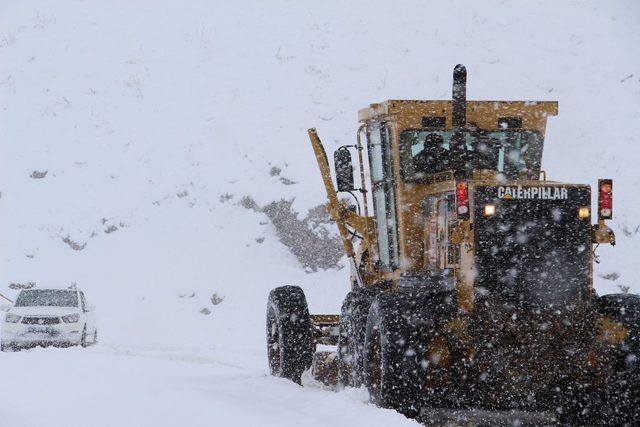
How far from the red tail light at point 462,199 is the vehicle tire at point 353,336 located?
168 centimetres

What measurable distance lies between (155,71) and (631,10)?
53.9ft

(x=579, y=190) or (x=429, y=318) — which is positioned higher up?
(x=579, y=190)

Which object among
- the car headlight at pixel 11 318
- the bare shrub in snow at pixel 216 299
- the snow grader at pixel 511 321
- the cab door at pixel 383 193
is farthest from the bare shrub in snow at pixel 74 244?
the snow grader at pixel 511 321

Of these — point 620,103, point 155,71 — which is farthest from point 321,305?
point 155,71

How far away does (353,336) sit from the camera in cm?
981

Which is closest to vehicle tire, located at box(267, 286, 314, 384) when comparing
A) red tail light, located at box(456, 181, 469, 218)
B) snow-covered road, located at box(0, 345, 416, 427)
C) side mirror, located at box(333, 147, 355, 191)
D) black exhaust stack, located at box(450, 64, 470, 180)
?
snow-covered road, located at box(0, 345, 416, 427)

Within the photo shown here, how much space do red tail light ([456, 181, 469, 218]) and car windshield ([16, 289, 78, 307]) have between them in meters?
12.7

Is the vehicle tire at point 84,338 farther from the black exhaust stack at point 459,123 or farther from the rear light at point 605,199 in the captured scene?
the rear light at point 605,199

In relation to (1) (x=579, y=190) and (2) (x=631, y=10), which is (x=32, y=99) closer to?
(2) (x=631, y=10)

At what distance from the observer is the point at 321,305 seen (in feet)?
70.1

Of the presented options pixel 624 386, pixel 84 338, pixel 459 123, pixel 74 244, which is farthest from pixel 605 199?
pixel 74 244

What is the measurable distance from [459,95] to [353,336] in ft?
8.61

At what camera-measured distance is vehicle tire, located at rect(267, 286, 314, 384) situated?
11438 millimetres

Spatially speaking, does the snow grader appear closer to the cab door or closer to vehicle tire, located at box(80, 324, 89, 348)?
the cab door
